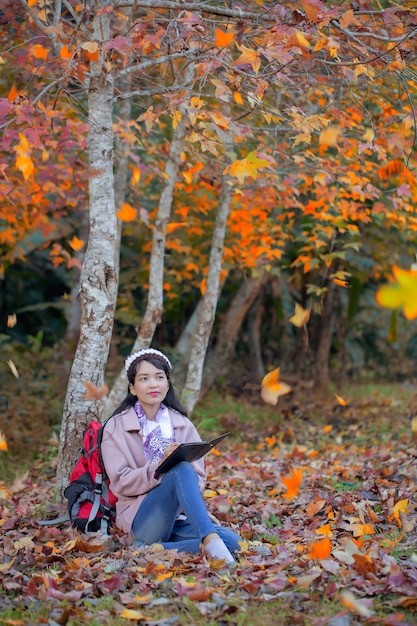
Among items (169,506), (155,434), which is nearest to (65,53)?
(155,434)

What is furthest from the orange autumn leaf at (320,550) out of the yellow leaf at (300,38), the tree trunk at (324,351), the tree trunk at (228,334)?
the tree trunk at (324,351)

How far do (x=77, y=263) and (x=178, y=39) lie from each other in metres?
2.90

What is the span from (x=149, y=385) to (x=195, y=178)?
9.55 ft

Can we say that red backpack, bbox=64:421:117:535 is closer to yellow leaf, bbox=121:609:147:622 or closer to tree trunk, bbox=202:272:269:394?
yellow leaf, bbox=121:609:147:622

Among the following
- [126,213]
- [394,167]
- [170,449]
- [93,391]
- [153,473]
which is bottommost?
[153,473]

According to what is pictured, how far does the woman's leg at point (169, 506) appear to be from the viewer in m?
4.05

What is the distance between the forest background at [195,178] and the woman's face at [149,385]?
40cm

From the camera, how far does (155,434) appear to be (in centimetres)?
450

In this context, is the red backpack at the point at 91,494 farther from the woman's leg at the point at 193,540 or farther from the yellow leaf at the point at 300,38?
the yellow leaf at the point at 300,38

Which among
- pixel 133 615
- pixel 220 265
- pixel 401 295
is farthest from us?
pixel 220 265

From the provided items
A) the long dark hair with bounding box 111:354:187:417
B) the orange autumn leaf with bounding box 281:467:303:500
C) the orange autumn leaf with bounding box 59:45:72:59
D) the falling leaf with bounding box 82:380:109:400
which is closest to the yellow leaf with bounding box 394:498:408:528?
the orange autumn leaf with bounding box 281:467:303:500

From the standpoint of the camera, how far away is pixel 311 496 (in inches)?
213

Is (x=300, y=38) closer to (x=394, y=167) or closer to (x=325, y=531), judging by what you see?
(x=394, y=167)

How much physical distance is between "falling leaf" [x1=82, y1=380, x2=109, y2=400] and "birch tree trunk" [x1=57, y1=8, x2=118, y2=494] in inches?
1.7
